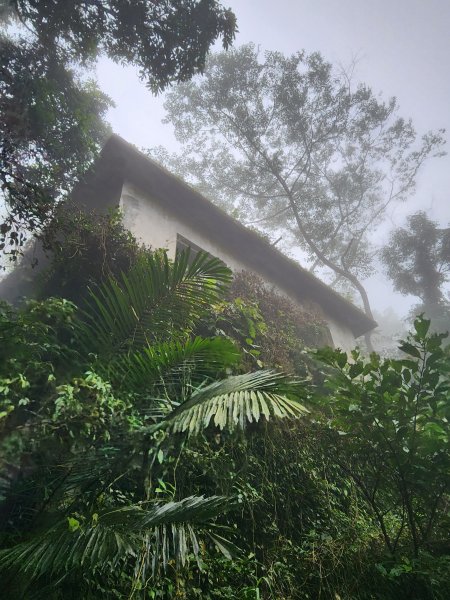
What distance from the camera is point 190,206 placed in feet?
24.9

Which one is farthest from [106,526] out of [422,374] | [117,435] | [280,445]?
[280,445]

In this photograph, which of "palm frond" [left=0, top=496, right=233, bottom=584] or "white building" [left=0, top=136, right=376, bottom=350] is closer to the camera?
"palm frond" [left=0, top=496, right=233, bottom=584]

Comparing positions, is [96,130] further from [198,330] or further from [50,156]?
[198,330]

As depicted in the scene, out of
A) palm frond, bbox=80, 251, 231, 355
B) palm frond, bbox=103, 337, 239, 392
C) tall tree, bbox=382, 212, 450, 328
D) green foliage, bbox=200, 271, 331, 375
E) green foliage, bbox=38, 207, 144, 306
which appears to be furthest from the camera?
tall tree, bbox=382, 212, 450, 328

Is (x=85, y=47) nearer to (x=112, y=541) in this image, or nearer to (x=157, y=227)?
(x=157, y=227)

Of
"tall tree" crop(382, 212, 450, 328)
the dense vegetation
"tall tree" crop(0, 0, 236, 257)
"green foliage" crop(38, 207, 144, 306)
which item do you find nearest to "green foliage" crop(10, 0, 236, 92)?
"tall tree" crop(0, 0, 236, 257)

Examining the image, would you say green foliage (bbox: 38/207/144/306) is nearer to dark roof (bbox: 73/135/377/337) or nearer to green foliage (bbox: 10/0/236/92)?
dark roof (bbox: 73/135/377/337)

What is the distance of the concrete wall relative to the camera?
639 cm

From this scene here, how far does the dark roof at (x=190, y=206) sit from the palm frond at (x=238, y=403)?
18.2 feet

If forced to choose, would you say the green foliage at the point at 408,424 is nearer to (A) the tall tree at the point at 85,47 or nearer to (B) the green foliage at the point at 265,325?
(B) the green foliage at the point at 265,325

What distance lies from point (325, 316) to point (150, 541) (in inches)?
331

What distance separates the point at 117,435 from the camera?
2666 mm

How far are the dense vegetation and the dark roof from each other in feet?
13.7

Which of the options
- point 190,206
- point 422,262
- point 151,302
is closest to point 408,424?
point 151,302
